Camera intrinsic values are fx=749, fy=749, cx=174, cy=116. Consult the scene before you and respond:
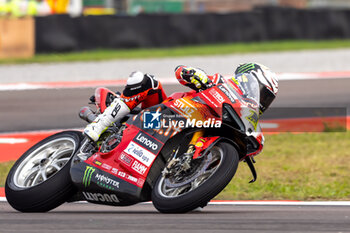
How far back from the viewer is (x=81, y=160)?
5.79 metres

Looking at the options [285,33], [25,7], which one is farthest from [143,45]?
[25,7]

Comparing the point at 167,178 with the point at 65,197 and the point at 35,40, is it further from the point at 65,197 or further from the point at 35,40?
the point at 35,40

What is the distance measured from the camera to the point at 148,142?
5.59 m

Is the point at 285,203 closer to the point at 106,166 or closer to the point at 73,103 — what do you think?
the point at 106,166

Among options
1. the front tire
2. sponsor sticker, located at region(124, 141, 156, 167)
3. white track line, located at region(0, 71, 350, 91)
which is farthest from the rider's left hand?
white track line, located at region(0, 71, 350, 91)

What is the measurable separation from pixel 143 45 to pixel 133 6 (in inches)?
635

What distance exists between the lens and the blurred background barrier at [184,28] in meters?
20.2

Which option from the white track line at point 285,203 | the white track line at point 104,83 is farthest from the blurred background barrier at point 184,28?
the white track line at point 285,203

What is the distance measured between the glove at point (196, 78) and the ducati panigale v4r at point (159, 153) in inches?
1.8

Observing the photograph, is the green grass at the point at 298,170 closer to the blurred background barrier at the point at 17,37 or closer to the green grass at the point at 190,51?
the green grass at the point at 190,51

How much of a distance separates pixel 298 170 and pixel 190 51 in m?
13.7

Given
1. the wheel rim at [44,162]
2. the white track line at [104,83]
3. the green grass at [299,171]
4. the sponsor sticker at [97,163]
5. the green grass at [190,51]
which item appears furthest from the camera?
the green grass at [190,51]

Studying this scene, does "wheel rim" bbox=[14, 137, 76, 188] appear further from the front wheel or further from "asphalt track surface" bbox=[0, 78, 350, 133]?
"asphalt track surface" bbox=[0, 78, 350, 133]

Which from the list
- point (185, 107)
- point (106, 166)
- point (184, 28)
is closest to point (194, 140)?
point (185, 107)
